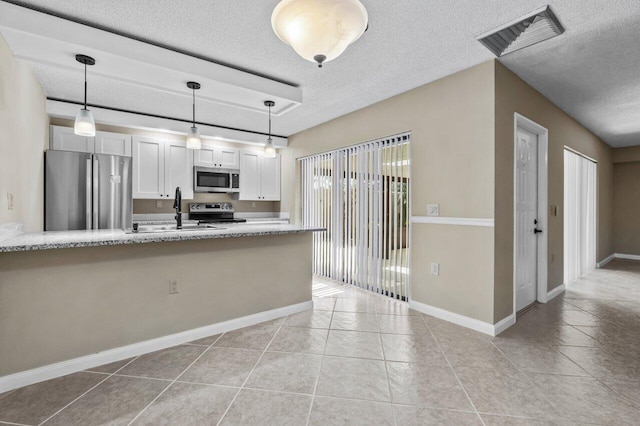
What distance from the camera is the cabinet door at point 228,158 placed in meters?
5.29

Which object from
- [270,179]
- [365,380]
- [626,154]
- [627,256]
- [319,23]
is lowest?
[365,380]

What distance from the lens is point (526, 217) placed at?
339 cm

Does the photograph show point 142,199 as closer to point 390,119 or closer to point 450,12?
point 390,119

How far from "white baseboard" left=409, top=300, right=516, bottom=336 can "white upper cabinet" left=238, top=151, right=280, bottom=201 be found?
11.5ft

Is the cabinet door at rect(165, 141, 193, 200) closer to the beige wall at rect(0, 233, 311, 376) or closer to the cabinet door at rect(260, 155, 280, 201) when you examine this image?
the cabinet door at rect(260, 155, 280, 201)

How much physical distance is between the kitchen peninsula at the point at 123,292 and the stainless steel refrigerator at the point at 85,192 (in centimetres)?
105

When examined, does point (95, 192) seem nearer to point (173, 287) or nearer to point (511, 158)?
point (173, 287)

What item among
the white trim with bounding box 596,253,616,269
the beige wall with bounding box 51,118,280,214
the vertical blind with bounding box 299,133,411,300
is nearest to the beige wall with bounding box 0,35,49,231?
the beige wall with bounding box 51,118,280,214

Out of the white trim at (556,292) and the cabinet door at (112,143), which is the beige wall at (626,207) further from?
the cabinet door at (112,143)

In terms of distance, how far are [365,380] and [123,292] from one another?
192 centimetres

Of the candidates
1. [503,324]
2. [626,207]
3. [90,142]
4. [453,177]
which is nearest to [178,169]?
[90,142]

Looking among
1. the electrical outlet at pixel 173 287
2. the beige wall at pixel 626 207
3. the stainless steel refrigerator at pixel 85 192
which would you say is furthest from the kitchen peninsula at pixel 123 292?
the beige wall at pixel 626 207

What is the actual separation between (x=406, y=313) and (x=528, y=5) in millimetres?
2812

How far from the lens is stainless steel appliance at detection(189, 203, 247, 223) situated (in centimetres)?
521
